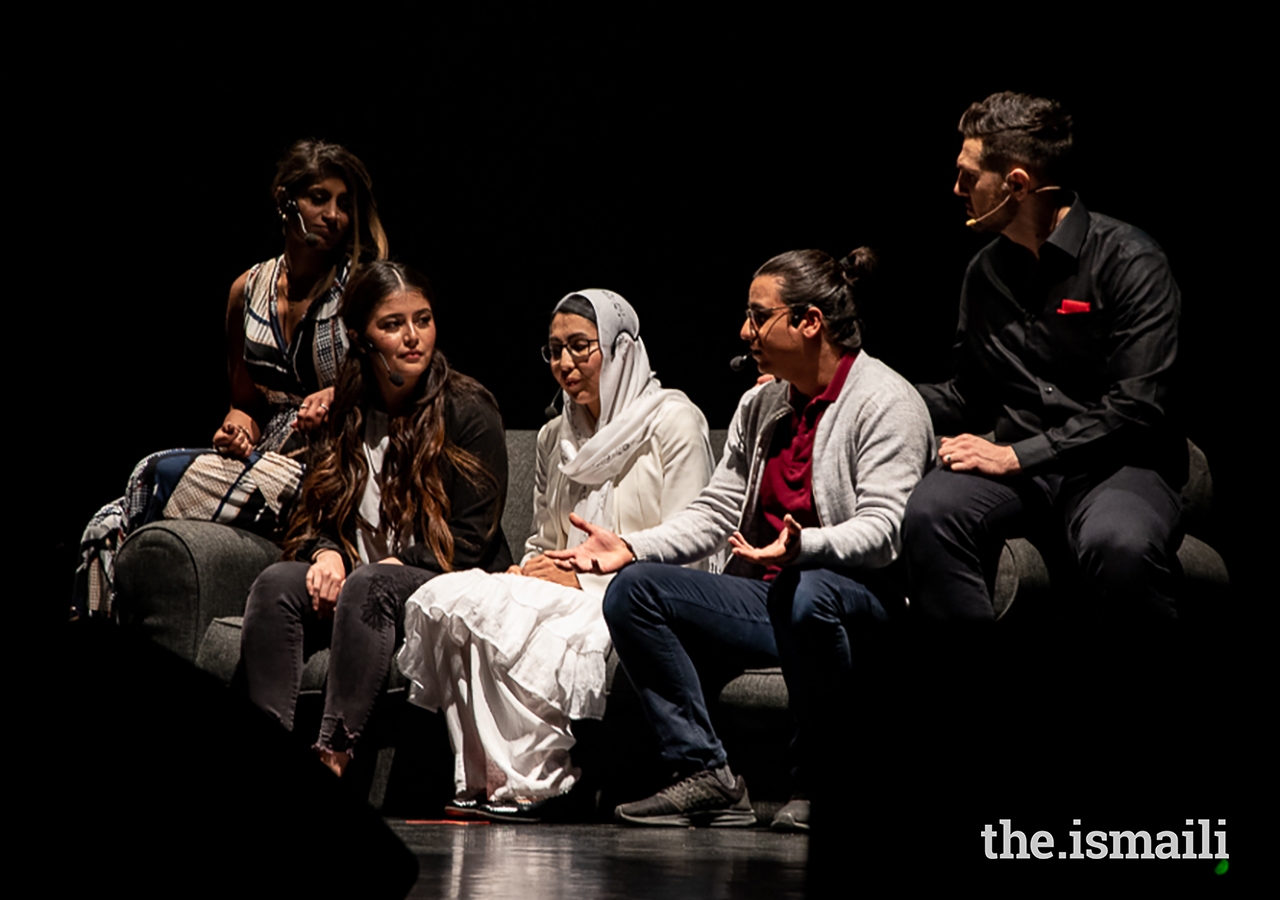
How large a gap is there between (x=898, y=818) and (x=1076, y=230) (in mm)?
1635

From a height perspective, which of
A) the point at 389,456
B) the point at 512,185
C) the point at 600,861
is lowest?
the point at 600,861

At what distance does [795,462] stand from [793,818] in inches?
29.3

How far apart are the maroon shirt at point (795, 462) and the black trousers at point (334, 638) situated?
0.79 metres

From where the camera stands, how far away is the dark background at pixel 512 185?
3826 millimetres

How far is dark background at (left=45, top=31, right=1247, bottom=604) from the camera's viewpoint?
383 centimetres

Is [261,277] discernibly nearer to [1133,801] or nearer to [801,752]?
[801,752]

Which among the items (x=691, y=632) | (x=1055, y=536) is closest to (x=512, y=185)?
(x=691, y=632)

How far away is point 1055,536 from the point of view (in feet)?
9.06

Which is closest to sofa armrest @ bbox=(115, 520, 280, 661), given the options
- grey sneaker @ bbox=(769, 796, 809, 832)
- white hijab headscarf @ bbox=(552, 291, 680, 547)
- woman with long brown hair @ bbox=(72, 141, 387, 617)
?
woman with long brown hair @ bbox=(72, 141, 387, 617)

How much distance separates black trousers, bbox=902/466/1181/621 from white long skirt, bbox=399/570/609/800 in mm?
737

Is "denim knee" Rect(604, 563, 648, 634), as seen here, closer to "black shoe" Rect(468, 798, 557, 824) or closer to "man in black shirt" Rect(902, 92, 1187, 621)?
"black shoe" Rect(468, 798, 557, 824)

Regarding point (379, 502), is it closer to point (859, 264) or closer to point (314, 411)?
point (314, 411)

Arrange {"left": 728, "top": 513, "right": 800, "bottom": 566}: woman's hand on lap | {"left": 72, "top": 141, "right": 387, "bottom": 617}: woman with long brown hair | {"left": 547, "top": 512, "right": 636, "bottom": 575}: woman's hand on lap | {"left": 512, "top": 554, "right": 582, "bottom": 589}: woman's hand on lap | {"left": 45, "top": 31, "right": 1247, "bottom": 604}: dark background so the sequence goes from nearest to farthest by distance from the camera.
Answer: {"left": 728, "top": 513, "right": 800, "bottom": 566}: woman's hand on lap, {"left": 547, "top": 512, "right": 636, "bottom": 575}: woman's hand on lap, {"left": 512, "top": 554, "right": 582, "bottom": 589}: woman's hand on lap, {"left": 72, "top": 141, "right": 387, "bottom": 617}: woman with long brown hair, {"left": 45, "top": 31, "right": 1247, "bottom": 604}: dark background

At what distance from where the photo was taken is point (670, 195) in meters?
4.13
